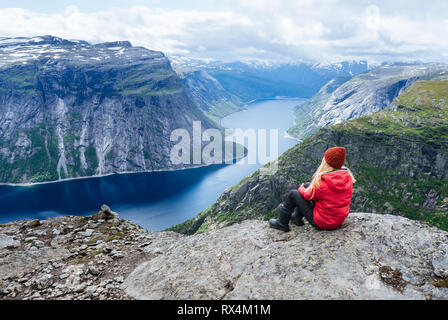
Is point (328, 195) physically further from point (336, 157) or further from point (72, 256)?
point (72, 256)

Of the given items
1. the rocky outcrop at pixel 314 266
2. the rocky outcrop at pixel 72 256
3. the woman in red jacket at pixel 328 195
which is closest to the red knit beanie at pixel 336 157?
the woman in red jacket at pixel 328 195

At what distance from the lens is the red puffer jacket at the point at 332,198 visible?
9820 mm

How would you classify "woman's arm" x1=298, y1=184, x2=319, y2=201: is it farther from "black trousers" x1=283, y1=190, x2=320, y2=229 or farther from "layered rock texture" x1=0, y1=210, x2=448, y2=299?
"layered rock texture" x1=0, y1=210, x2=448, y2=299

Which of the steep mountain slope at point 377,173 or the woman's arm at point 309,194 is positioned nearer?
the woman's arm at point 309,194

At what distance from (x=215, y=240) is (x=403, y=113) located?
701 ft

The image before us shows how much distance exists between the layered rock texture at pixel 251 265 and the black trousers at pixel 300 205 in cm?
74

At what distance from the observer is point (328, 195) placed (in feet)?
32.9

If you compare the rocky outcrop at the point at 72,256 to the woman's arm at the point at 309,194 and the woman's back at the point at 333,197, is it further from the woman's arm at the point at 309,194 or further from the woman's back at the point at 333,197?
the woman's back at the point at 333,197

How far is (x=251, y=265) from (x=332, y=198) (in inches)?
160

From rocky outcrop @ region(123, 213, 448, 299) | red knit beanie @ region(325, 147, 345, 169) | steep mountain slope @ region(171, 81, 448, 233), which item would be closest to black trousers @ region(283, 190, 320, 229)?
rocky outcrop @ region(123, 213, 448, 299)

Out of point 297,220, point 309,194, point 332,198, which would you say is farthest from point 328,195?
point 297,220

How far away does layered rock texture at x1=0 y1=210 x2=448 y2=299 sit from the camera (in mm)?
8312
